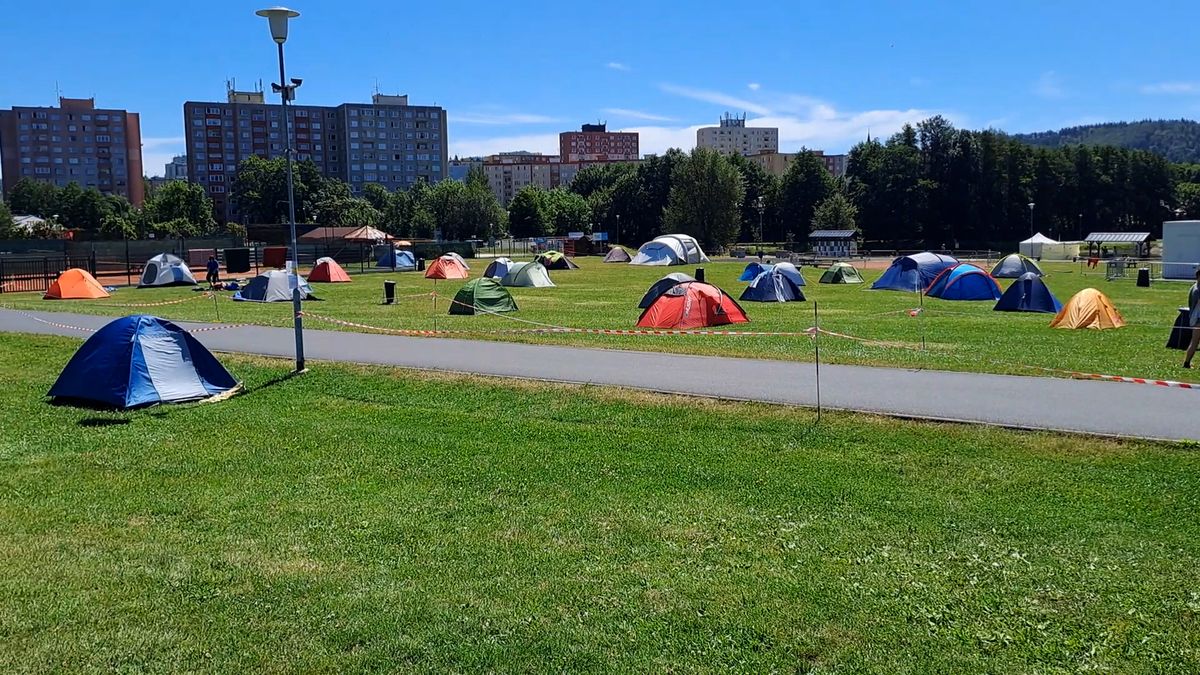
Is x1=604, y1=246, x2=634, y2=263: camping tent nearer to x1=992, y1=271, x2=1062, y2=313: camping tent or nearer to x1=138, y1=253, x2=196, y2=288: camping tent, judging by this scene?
x1=138, y1=253, x2=196, y2=288: camping tent

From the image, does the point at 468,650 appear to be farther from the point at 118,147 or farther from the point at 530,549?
the point at 118,147

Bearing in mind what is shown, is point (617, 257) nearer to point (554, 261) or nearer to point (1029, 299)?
point (554, 261)

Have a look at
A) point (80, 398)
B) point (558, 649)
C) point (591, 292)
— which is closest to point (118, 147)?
point (591, 292)

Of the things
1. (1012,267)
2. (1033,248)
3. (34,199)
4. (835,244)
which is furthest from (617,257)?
(34,199)

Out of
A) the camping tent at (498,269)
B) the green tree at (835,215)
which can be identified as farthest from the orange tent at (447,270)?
the green tree at (835,215)

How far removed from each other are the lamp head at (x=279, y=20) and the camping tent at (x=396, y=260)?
43.5 m

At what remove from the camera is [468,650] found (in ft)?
16.5

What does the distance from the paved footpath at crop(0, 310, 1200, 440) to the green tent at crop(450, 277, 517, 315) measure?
20.0ft

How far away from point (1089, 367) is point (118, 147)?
548ft

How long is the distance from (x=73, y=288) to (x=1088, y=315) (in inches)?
1264

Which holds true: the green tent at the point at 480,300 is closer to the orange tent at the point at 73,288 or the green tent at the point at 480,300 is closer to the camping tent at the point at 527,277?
the camping tent at the point at 527,277

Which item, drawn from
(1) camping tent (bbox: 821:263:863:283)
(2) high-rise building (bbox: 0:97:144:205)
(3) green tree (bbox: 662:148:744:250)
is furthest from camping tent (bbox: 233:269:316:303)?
(2) high-rise building (bbox: 0:97:144:205)

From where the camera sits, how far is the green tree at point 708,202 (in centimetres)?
8725

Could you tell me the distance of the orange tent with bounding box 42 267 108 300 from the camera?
32.9 metres
